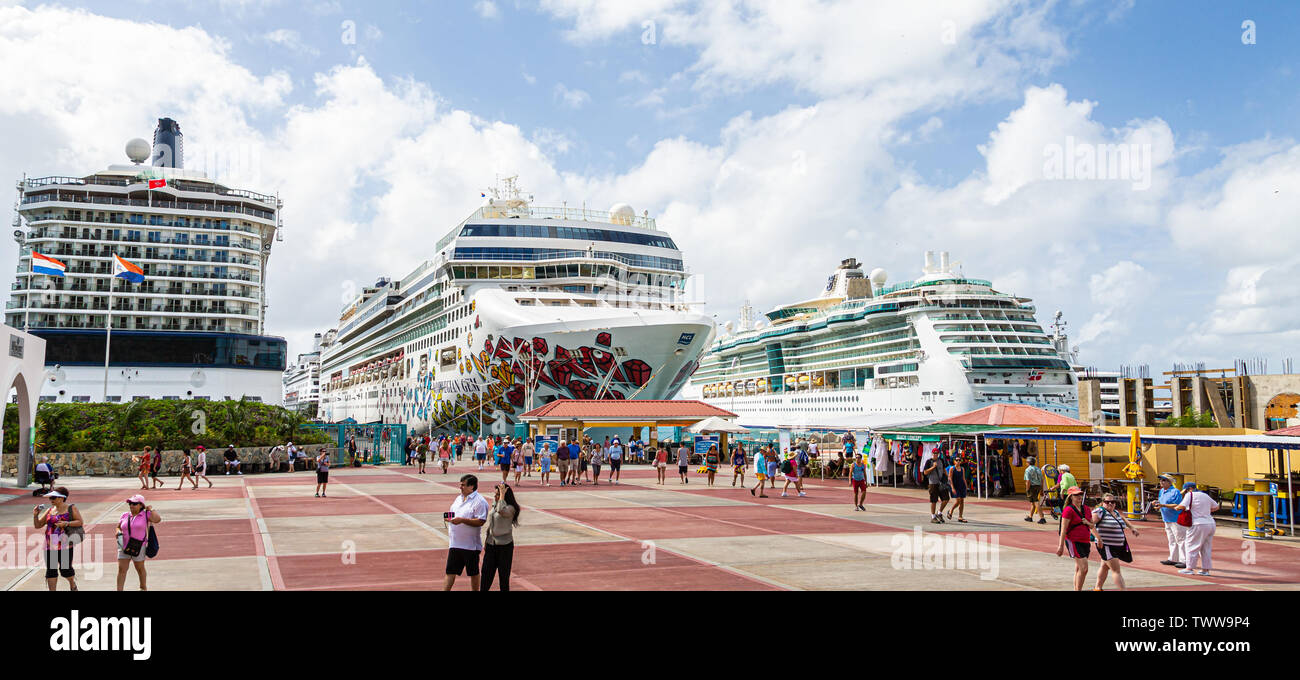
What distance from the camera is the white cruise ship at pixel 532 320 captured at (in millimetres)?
41625

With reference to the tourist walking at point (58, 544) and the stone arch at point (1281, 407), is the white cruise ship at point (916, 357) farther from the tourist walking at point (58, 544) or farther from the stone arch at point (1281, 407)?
the tourist walking at point (58, 544)

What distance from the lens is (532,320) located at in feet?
138

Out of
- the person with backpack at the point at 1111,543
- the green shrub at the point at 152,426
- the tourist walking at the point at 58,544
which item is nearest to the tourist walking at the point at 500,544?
the tourist walking at the point at 58,544

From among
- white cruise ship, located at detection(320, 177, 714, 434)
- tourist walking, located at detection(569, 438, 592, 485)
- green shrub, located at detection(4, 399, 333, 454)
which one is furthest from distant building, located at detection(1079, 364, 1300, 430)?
green shrub, located at detection(4, 399, 333, 454)

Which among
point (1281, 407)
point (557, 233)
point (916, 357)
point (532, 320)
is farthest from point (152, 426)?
point (1281, 407)

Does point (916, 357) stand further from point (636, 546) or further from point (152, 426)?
point (636, 546)

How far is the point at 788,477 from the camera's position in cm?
2088

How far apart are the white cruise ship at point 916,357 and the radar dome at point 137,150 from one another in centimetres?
5056

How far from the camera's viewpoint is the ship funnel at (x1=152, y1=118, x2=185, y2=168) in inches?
2985

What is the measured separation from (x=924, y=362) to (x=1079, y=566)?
166 feet

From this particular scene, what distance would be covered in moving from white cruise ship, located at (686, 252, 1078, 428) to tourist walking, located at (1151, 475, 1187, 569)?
34.6 meters

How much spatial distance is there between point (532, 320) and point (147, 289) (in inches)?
1500
